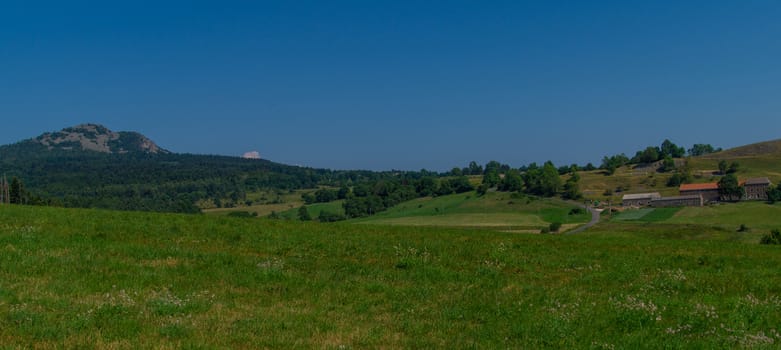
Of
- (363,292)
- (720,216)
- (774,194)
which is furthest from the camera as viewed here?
(774,194)

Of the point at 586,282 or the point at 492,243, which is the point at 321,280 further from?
the point at 492,243

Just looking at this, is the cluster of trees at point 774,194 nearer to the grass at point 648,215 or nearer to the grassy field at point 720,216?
the grassy field at point 720,216

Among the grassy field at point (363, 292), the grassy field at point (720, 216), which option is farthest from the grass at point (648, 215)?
the grassy field at point (363, 292)

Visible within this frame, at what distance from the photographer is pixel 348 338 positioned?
11.8 metres

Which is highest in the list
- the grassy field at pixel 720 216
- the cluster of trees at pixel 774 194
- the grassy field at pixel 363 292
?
the grassy field at pixel 363 292

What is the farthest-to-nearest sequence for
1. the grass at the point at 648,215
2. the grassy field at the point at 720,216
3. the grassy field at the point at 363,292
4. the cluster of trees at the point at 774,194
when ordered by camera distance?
the cluster of trees at the point at 774,194 → the grass at the point at 648,215 → the grassy field at the point at 720,216 → the grassy field at the point at 363,292

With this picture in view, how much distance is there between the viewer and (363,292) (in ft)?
52.7

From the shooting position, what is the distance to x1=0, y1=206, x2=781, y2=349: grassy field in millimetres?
11820

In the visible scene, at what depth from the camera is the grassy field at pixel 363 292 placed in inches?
465

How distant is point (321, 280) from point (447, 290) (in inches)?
150

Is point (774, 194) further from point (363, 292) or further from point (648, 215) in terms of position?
point (363, 292)

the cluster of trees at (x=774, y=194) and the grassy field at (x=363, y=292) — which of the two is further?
the cluster of trees at (x=774, y=194)

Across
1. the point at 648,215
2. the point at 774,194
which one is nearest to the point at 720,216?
the point at 648,215

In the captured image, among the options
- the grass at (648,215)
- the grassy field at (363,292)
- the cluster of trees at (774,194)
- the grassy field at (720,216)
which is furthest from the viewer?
the cluster of trees at (774,194)
